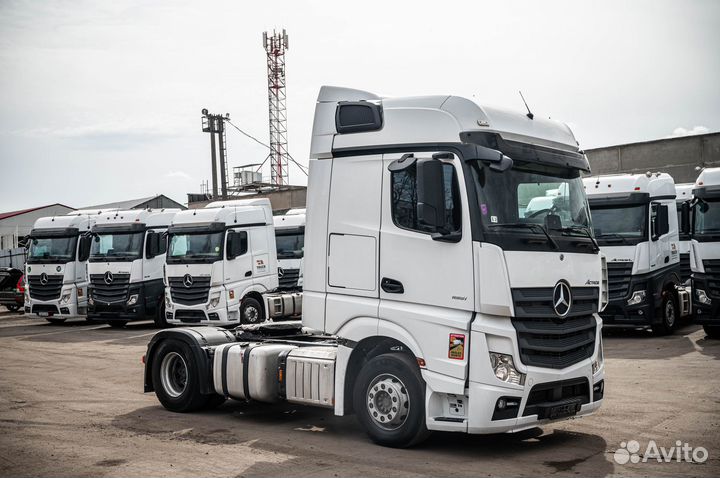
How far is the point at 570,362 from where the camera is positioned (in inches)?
310

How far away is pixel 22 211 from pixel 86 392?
57.1 meters

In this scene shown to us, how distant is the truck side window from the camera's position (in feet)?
24.8

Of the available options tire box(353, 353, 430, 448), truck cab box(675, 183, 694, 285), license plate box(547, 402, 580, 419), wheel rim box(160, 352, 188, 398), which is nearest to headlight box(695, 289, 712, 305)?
truck cab box(675, 183, 694, 285)

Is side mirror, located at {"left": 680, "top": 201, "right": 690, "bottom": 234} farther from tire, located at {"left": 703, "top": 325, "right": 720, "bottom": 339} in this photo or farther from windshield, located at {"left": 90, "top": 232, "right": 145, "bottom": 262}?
windshield, located at {"left": 90, "top": 232, "right": 145, "bottom": 262}

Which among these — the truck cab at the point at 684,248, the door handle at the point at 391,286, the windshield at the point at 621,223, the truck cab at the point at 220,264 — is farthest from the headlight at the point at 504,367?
the truck cab at the point at 684,248

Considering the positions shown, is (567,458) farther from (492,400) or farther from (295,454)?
(295,454)

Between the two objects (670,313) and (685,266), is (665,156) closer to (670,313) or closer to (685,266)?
(685,266)

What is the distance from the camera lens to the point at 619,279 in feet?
55.8

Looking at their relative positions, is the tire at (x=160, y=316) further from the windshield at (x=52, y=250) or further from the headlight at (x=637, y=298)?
the headlight at (x=637, y=298)

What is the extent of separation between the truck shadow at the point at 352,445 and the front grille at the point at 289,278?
1539cm

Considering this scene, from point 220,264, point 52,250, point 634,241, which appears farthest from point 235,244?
point 634,241

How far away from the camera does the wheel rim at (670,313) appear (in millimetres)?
17734

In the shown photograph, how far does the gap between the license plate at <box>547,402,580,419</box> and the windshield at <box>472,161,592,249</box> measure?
1.55 m

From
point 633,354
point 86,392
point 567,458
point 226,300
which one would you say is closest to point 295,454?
point 567,458
